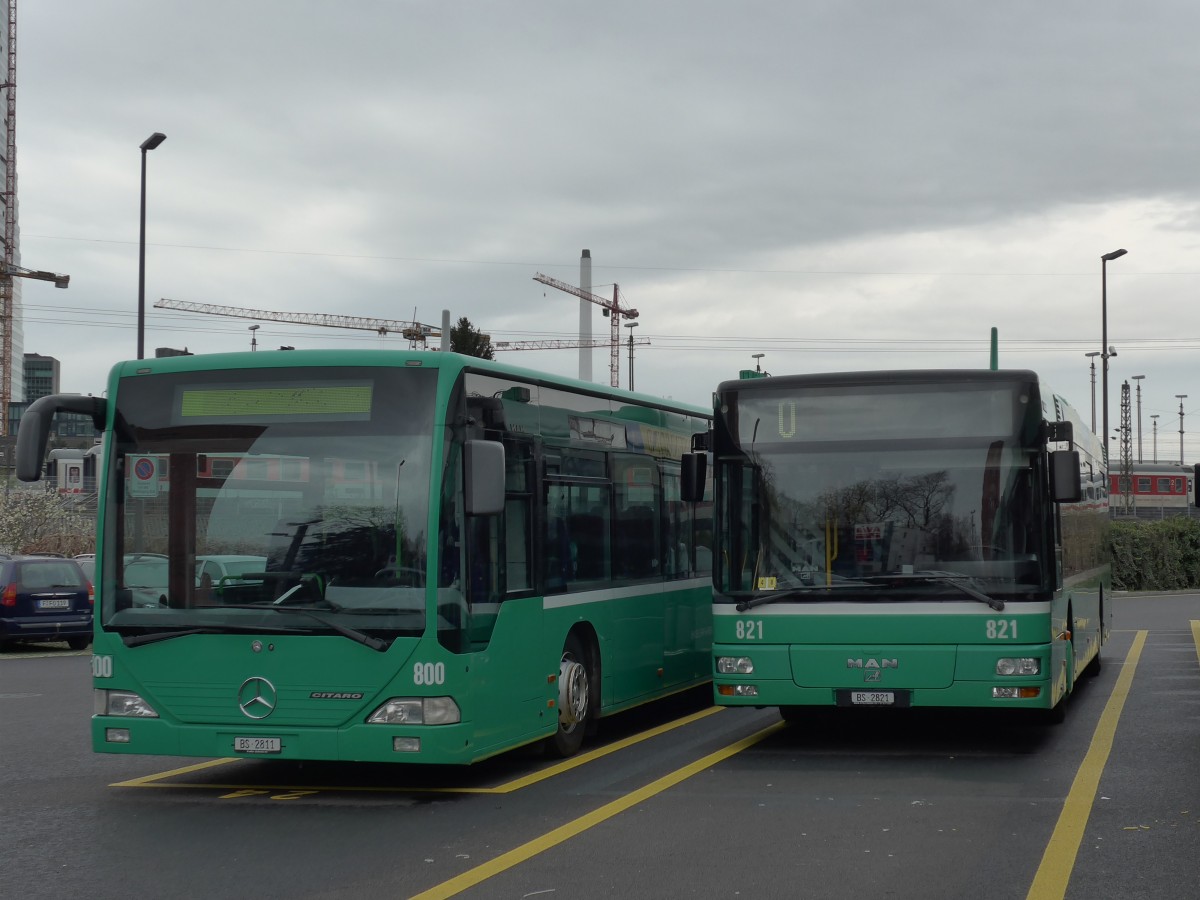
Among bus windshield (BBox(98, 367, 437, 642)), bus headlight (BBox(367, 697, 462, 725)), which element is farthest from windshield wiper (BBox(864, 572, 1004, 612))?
bus windshield (BBox(98, 367, 437, 642))

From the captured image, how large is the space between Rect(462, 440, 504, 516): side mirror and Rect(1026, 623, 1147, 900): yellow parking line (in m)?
3.73

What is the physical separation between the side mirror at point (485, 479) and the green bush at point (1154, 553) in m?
37.8

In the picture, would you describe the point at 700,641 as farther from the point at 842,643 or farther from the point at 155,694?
the point at 155,694

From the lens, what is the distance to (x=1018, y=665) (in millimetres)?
10820

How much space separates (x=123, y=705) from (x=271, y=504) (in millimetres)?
1689

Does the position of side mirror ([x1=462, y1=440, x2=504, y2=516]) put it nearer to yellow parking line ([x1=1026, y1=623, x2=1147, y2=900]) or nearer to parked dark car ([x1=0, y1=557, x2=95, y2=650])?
yellow parking line ([x1=1026, y1=623, x2=1147, y2=900])

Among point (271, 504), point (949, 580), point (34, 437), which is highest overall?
point (34, 437)

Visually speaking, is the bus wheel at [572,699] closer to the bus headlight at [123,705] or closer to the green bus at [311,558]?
the green bus at [311,558]

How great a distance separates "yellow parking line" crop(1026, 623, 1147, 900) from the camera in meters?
7.06

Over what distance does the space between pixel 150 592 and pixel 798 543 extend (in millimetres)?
4597

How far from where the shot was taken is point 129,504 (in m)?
9.91

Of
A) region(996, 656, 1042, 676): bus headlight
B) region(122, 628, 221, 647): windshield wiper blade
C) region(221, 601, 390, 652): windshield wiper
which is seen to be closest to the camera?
region(221, 601, 390, 652): windshield wiper

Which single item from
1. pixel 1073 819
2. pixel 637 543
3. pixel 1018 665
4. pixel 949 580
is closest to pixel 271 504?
pixel 637 543

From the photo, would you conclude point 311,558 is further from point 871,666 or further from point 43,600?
point 43,600
